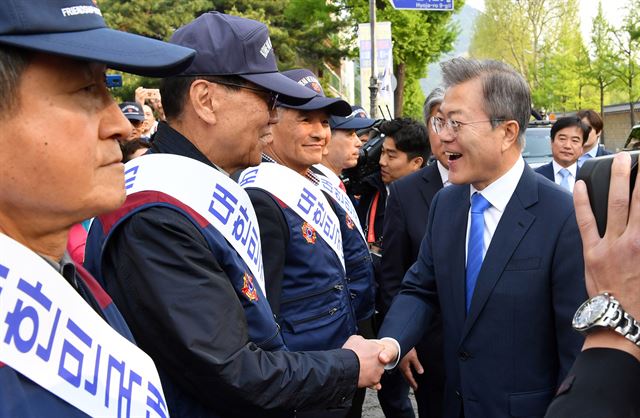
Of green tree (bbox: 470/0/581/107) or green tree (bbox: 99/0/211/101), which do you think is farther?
green tree (bbox: 470/0/581/107)

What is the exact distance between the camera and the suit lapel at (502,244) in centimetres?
238

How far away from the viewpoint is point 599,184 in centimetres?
122

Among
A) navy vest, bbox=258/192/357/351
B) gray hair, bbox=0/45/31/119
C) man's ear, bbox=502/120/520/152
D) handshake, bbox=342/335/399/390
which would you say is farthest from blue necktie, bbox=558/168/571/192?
gray hair, bbox=0/45/31/119

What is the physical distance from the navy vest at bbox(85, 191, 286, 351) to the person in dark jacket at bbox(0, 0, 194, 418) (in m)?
0.46

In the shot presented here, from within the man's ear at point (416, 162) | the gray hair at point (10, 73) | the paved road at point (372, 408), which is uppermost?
the gray hair at point (10, 73)

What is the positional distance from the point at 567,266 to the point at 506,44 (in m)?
48.3

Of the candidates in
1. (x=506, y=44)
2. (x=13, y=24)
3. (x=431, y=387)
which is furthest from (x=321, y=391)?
(x=506, y=44)

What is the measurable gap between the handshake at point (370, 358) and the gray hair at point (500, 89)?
97 centimetres

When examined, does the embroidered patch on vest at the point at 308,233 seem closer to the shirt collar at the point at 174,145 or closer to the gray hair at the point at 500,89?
the shirt collar at the point at 174,145

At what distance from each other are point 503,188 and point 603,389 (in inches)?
58.1

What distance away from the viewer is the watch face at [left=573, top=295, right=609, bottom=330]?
3.91 ft

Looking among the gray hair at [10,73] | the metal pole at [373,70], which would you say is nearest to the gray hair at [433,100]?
the gray hair at [10,73]

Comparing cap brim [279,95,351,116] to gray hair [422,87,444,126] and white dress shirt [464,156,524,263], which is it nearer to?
gray hair [422,87,444,126]

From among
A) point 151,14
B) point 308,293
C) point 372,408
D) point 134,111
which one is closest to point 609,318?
point 308,293
